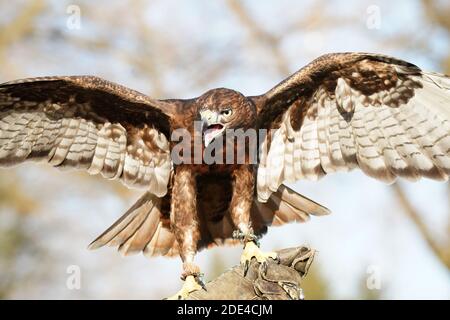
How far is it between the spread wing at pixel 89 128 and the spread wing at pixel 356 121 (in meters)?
0.92

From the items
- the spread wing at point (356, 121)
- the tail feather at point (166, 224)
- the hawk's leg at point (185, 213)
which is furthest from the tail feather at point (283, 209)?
the hawk's leg at point (185, 213)

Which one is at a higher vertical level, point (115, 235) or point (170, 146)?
point (170, 146)

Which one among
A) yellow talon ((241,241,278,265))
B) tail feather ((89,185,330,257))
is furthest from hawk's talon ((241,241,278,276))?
tail feather ((89,185,330,257))

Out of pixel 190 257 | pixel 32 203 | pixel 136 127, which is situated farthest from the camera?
pixel 32 203

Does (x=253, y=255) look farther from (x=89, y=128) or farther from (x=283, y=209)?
(x=89, y=128)

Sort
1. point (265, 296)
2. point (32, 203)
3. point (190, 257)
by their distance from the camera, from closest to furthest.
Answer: point (265, 296)
point (190, 257)
point (32, 203)

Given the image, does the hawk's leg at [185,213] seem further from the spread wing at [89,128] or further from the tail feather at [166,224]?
the tail feather at [166,224]

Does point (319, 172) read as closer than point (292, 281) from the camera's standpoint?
No

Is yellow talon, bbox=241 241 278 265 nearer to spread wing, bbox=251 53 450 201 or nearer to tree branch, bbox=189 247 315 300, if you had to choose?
tree branch, bbox=189 247 315 300

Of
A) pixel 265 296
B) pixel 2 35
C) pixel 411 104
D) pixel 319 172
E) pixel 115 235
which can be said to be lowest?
pixel 265 296

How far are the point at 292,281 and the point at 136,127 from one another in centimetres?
208

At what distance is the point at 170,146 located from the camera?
737cm

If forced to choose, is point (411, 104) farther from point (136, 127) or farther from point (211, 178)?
point (136, 127)

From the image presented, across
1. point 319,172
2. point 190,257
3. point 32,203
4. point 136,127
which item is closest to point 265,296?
point 190,257
